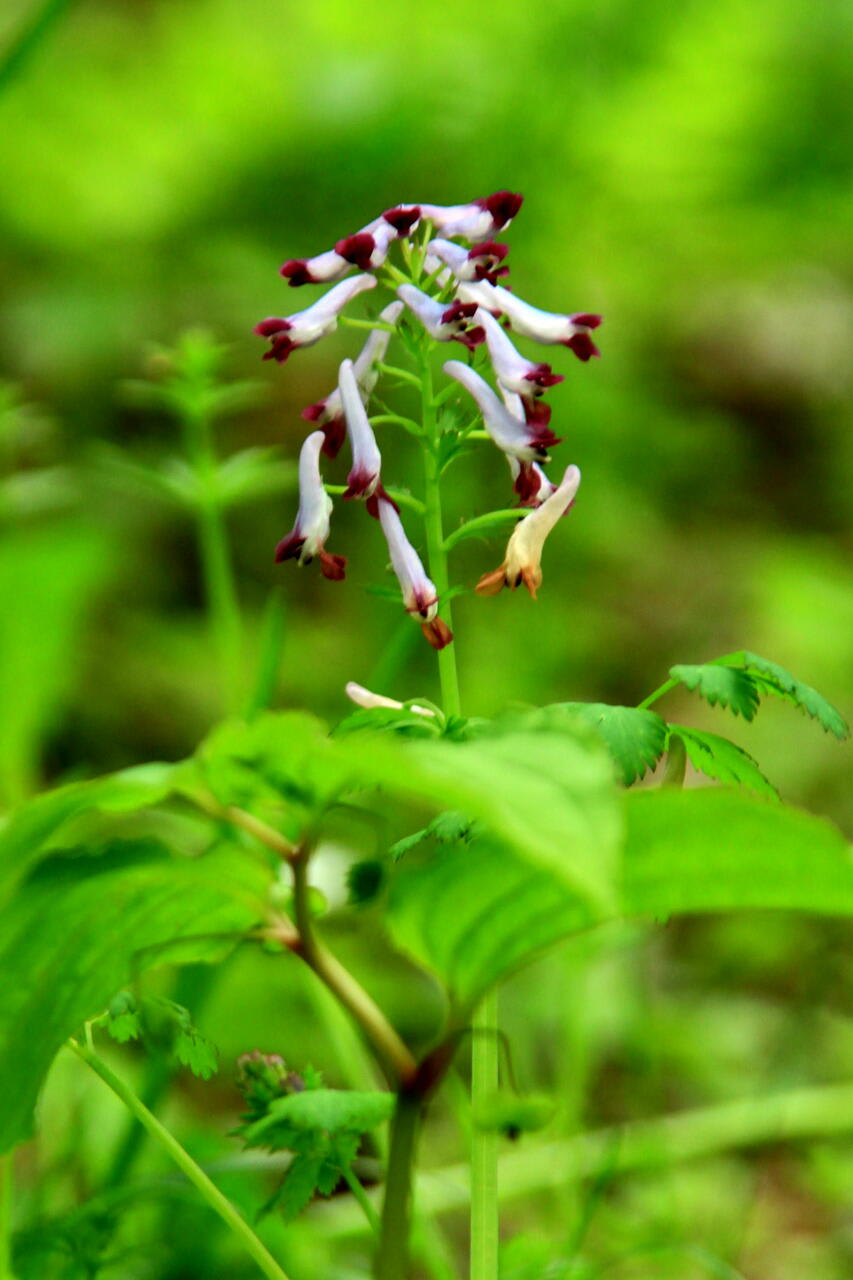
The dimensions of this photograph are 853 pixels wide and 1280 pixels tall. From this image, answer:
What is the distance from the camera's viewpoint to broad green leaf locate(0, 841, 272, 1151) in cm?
67

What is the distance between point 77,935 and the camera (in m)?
0.70

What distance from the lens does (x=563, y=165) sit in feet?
14.3

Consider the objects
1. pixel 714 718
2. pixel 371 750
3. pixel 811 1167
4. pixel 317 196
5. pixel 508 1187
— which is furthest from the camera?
pixel 317 196

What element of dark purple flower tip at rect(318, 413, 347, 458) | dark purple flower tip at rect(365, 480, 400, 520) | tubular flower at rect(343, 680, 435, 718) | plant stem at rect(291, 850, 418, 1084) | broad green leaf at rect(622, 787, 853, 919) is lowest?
plant stem at rect(291, 850, 418, 1084)

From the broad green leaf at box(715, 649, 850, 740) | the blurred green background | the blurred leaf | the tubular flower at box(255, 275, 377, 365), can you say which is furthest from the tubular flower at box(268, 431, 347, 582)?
the blurred green background

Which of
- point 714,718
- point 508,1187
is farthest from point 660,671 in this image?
point 508,1187

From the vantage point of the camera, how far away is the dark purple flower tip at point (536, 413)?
3.15 feet

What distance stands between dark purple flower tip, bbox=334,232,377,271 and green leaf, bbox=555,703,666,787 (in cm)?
36

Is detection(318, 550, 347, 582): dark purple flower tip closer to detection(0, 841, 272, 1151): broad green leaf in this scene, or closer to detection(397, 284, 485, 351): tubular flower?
detection(397, 284, 485, 351): tubular flower

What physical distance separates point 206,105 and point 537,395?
13.9 ft

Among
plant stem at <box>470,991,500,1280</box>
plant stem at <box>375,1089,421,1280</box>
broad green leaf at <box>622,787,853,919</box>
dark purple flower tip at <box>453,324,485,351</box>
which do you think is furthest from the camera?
dark purple flower tip at <box>453,324,485,351</box>

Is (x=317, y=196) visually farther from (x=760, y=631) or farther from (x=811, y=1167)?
(x=811, y=1167)

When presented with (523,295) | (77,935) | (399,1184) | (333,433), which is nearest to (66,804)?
(77,935)

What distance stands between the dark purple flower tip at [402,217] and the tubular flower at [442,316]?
0.04 m
